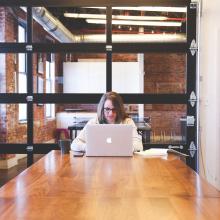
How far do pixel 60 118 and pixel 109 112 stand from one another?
221cm

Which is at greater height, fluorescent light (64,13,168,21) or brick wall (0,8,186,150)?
fluorescent light (64,13,168,21)

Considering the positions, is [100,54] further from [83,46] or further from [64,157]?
[64,157]

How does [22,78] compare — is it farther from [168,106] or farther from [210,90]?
[210,90]

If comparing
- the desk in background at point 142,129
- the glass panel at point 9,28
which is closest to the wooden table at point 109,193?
the desk in background at point 142,129

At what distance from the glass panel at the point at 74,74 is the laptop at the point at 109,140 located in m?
1.81

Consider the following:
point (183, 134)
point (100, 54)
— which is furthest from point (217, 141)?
point (100, 54)

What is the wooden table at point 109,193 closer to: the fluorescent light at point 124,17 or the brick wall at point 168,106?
the brick wall at point 168,106

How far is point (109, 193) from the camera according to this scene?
1.71 m

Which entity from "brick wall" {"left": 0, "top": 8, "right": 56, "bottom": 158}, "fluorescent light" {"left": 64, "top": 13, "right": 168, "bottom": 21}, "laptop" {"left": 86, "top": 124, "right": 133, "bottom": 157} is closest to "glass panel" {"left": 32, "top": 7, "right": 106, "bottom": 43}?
"fluorescent light" {"left": 64, "top": 13, "right": 168, "bottom": 21}

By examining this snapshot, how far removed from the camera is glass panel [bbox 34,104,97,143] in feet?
15.9

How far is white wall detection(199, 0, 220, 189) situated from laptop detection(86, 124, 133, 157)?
1.52 m

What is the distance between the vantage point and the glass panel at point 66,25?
492cm

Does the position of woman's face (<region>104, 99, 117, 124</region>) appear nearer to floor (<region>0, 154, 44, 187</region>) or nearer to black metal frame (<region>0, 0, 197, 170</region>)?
black metal frame (<region>0, 0, 197, 170</region>)

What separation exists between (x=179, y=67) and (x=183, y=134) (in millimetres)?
861
